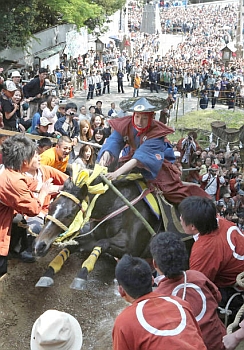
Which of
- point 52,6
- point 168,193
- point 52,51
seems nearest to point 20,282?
point 168,193

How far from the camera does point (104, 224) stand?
655cm

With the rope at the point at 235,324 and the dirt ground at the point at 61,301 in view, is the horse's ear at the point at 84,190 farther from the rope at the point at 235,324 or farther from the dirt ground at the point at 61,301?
the rope at the point at 235,324

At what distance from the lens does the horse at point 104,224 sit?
5852 mm

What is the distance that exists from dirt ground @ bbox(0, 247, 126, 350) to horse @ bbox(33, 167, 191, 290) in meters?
0.42

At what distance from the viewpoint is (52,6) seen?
25047 mm

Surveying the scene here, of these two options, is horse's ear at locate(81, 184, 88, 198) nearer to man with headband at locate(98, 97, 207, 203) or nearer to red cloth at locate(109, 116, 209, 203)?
man with headband at locate(98, 97, 207, 203)

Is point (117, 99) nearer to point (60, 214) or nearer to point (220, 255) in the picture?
point (60, 214)

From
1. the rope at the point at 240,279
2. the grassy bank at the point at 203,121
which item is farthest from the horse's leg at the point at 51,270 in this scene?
the grassy bank at the point at 203,121

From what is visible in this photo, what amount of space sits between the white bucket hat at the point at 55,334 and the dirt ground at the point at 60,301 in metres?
2.49

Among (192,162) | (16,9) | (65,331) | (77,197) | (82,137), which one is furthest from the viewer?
(16,9)

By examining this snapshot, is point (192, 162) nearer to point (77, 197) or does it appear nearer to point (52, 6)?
point (77, 197)

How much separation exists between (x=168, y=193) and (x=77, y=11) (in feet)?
71.9

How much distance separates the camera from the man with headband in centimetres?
632

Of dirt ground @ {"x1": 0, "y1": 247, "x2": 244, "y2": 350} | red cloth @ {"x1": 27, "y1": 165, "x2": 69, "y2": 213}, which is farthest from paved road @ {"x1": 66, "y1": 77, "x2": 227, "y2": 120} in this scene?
dirt ground @ {"x1": 0, "y1": 247, "x2": 244, "y2": 350}
